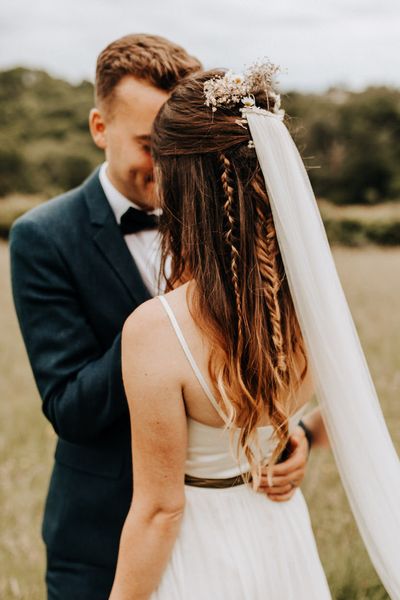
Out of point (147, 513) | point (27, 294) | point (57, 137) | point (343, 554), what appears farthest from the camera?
point (57, 137)

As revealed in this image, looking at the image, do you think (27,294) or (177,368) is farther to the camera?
(27,294)

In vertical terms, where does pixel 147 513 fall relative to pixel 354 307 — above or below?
above

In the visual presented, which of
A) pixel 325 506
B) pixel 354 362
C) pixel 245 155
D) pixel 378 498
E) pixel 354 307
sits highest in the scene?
pixel 245 155

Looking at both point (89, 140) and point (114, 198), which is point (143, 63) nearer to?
point (114, 198)

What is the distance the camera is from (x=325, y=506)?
4.27 meters

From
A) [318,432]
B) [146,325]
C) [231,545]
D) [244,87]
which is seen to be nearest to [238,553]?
[231,545]

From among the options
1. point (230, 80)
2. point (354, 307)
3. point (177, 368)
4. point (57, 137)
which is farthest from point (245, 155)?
point (57, 137)

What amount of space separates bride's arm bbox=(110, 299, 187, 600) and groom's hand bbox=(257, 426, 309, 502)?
320 mm

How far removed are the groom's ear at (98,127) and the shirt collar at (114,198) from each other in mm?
145

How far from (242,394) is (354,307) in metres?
9.63

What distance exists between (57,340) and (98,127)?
2.98 ft

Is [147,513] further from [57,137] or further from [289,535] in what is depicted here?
[57,137]

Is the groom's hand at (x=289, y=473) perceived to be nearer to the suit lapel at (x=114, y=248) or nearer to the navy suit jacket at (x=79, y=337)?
the navy suit jacket at (x=79, y=337)

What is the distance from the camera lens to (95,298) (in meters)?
2.24
